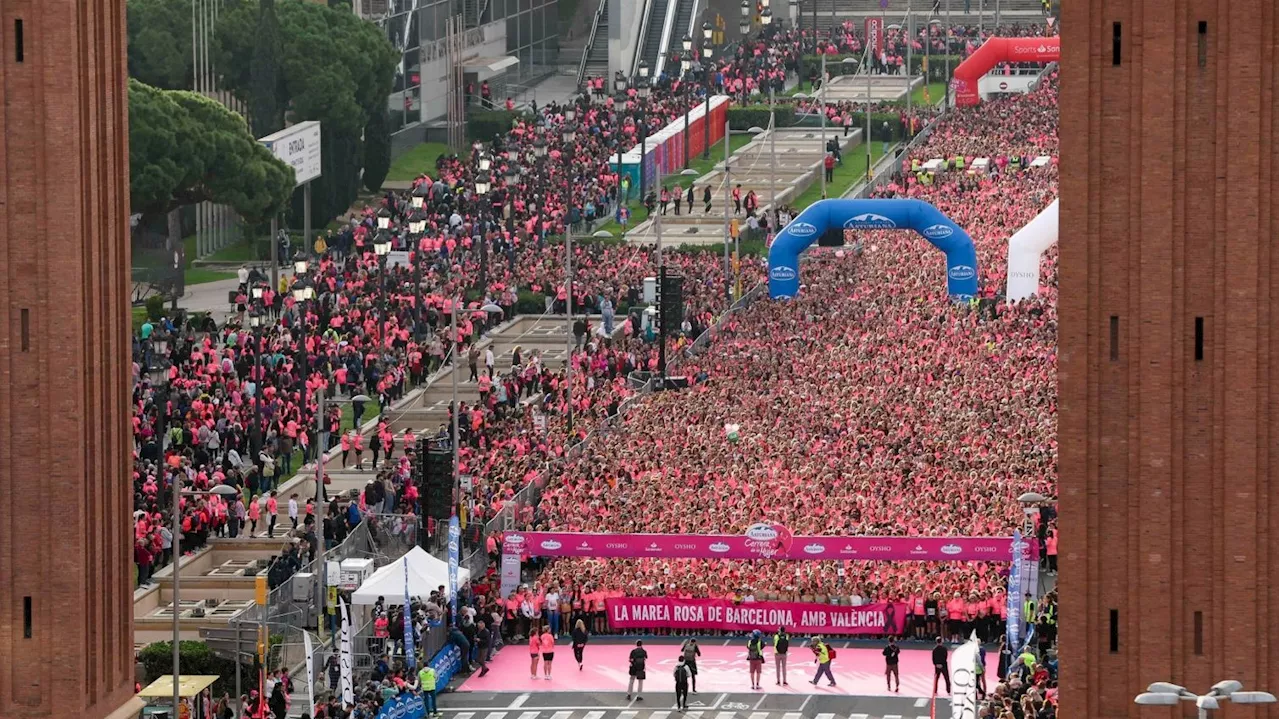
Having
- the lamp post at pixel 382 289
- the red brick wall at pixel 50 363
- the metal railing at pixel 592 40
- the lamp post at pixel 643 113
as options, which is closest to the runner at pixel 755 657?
the red brick wall at pixel 50 363

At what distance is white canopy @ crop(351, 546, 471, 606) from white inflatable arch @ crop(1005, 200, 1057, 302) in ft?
98.7

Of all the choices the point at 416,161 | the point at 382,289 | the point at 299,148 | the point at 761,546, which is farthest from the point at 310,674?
the point at 416,161

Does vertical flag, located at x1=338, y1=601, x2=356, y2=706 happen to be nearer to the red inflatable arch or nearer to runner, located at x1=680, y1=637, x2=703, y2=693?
runner, located at x1=680, y1=637, x2=703, y2=693

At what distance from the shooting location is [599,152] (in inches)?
5202

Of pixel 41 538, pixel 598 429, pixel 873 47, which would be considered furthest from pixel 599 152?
pixel 41 538

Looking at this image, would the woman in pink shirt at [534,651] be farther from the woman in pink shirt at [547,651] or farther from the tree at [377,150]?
the tree at [377,150]

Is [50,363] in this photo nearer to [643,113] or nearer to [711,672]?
[711,672]

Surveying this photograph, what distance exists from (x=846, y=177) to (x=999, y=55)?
805cm

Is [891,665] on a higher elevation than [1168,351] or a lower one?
lower

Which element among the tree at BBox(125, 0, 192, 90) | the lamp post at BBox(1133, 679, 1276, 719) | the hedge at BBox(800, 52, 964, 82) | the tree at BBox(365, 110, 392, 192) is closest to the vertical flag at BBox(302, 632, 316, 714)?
the lamp post at BBox(1133, 679, 1276, 719)

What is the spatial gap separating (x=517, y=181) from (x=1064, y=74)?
7501 centimetres

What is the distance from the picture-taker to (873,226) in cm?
10725

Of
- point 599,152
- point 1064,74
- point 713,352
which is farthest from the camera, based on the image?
point 599,152

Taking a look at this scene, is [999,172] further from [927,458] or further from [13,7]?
[13,7]
